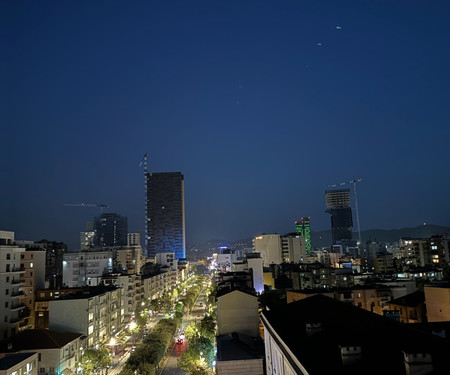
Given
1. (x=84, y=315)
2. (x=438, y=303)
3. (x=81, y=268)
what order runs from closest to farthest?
1. (x=438, y=303)
2. (x=84, y=315)
3. (x=81, y=268)

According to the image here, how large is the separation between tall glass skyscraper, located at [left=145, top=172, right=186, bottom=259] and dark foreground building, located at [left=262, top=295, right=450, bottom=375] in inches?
6558

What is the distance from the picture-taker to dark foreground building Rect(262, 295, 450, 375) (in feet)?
27.6

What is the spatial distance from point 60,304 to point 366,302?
99.3 feet

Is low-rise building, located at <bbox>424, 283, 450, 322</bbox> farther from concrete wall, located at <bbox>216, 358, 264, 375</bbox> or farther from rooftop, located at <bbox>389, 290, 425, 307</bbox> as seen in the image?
concrete wall, located at <bbox>216, 358, 264, 375</bbox>

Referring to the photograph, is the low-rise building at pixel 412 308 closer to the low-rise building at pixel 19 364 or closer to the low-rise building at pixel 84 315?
the low-rise building at pixel 84 315

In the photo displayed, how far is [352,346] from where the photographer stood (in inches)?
356

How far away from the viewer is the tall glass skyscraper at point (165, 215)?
181 meters

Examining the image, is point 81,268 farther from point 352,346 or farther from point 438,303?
point 352,346

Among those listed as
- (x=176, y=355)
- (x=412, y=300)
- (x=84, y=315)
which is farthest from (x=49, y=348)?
(x=412, y=300)

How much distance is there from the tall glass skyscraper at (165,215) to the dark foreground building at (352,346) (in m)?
167

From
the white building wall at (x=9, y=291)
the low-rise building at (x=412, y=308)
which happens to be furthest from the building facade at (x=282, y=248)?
the white building wall at (x=9, y=291)

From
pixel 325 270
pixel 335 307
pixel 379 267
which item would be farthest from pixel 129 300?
pixel 379 267

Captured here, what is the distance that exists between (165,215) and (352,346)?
→ 179 m

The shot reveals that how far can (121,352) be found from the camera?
121 feet
